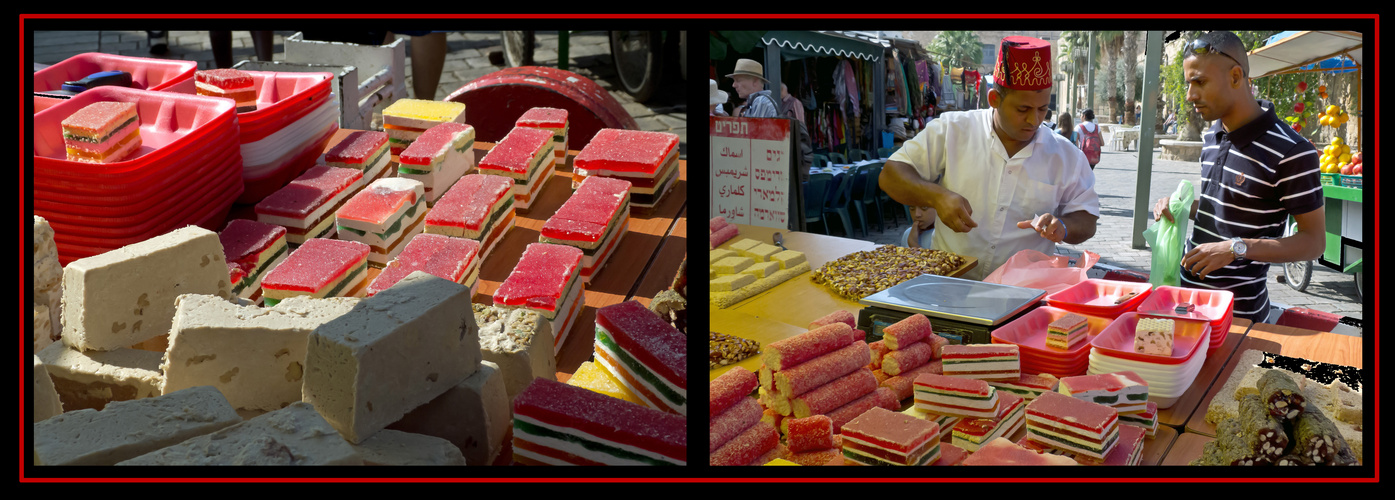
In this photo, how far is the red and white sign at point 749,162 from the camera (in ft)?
7.97

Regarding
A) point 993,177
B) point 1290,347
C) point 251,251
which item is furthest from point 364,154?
point 1290,347

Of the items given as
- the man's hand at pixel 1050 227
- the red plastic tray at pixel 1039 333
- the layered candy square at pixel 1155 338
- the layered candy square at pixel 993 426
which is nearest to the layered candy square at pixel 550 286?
the layered candy square at pixel 993 426

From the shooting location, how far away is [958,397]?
219 centimetres

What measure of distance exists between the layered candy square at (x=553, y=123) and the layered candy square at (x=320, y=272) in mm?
1177

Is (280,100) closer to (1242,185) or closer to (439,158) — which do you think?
(439,158)

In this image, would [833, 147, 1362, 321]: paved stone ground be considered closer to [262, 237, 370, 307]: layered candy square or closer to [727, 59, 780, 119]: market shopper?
[727, 59, 780, 119]: market shopper

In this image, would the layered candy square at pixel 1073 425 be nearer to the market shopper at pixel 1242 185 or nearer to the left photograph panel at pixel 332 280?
the left photograph panel at pixel 332 280

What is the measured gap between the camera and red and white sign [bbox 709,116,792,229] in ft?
7.97
